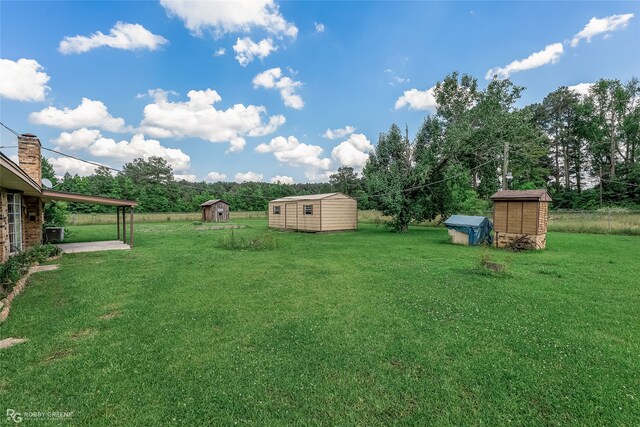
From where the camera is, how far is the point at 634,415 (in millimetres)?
2299

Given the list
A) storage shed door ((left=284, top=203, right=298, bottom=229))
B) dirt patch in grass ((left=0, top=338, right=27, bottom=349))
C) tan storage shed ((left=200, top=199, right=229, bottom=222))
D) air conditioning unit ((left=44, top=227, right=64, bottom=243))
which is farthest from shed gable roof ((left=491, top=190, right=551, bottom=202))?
tan storage shed ((left=200, top=199, right=229, bottom=222))

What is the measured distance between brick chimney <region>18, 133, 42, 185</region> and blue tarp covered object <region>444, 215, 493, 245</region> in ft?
52.1

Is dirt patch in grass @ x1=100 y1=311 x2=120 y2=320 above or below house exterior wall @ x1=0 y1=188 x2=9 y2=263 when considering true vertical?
below

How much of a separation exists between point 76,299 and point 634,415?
7369mm

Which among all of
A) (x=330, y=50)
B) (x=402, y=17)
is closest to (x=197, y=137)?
(x=330, y=50)

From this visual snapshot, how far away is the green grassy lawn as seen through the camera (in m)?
2.43

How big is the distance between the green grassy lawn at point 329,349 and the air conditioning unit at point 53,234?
9.15 meters

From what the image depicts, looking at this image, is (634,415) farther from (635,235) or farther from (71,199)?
(635,235)

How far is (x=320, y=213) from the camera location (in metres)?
18.5

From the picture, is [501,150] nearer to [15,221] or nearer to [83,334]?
[83,334]

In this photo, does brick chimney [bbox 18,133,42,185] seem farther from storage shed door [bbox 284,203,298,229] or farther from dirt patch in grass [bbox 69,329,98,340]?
storage shed door [bbox 284,203,298,229]

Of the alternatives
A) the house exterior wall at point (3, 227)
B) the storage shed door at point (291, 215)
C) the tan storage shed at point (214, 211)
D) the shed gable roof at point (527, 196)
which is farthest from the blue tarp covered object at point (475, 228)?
the tan storage shed at point (214, 211)

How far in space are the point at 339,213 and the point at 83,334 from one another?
16.3 metres

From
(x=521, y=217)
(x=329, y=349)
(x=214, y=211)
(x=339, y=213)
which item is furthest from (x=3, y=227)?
(x=214, y=211)
